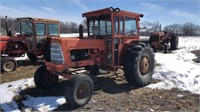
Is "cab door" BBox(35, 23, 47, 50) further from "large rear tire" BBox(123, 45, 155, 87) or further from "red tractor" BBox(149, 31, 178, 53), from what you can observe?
"red tractor" BBox(149, 31, 178, 53)

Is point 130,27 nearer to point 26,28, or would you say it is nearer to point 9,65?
point 9,65

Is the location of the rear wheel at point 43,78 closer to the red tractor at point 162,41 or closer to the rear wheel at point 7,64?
the rear wheel at point 7,64

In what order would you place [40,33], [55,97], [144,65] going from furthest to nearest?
[40,33] → [144,65] → [55,97]

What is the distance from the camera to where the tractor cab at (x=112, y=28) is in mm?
7629

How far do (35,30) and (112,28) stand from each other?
21.3ft

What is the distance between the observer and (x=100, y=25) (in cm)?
805

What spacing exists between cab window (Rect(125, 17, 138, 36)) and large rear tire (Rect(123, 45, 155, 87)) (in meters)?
0.61

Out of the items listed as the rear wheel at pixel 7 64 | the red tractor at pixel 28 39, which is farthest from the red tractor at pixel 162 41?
the rear wheel at pixel 7 64

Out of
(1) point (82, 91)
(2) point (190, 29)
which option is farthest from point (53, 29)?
(2) point (190, 29)

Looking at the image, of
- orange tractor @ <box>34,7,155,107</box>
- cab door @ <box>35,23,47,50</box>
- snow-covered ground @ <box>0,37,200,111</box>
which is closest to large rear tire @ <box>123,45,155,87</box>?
orange tractor @ <box>34,7,155,107</box>

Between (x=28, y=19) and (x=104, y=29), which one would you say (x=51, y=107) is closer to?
(x=104, y=29)

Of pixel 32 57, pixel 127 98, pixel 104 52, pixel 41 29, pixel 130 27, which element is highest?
pixel 41 29

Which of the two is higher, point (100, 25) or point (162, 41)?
point (100, 25)

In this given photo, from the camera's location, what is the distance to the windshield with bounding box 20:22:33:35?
42.1 feet
